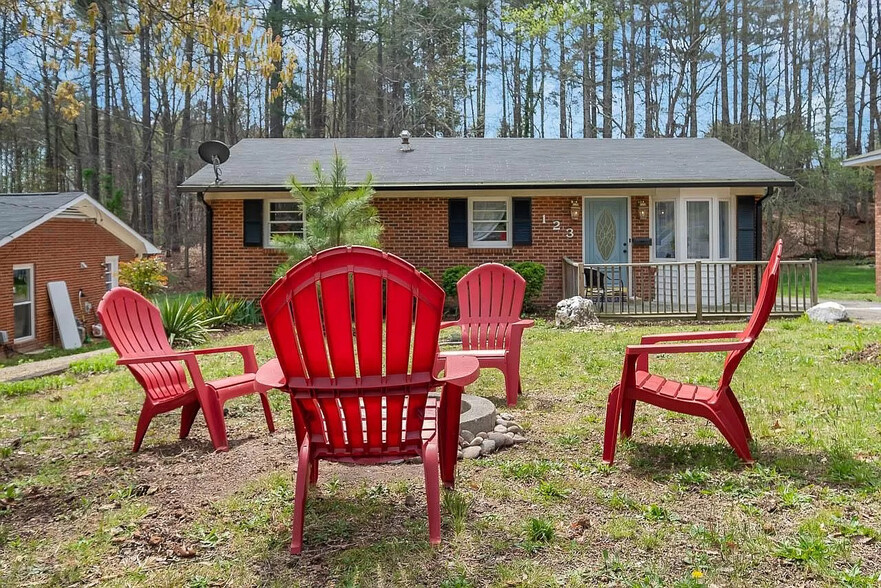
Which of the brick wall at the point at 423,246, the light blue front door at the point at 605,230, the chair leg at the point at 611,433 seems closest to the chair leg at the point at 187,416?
the chair leg at the point at 611,433

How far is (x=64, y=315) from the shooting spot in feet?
52.2

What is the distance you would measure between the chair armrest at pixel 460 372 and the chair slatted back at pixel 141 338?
2.10 metres

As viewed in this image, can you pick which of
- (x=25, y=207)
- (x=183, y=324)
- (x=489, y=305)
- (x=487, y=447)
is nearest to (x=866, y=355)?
(x=489, y=305)

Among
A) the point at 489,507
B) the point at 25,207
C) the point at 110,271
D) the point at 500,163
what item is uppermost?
the point at 500,163

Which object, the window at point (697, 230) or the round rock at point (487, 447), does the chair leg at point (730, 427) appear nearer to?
the round rock at point (487, 447)

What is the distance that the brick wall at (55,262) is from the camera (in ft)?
47.0

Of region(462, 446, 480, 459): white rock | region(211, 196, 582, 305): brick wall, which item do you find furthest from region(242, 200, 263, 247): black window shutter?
region(462, 446, 480, 459): white rock

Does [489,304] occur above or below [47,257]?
below

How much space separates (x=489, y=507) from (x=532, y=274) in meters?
9.41

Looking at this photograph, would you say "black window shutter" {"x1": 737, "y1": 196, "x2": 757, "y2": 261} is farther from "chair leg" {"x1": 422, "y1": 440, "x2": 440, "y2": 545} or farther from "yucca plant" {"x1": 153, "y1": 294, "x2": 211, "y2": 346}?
"chair leg" {"x1": 422, "y1": 440, "x2": 440, "y2": 545}

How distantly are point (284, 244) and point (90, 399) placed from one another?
5.16m

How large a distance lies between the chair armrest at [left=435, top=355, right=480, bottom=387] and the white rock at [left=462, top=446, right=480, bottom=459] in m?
0.77

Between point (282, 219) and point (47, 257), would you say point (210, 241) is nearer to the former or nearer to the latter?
point (282, 219)

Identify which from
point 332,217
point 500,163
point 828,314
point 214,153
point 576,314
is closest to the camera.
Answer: point 828,314
